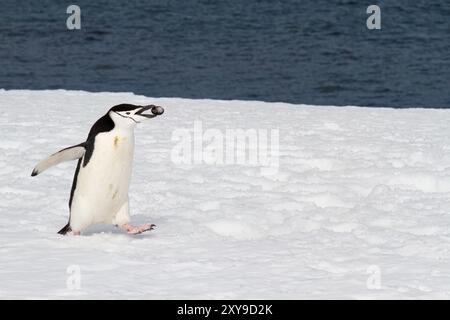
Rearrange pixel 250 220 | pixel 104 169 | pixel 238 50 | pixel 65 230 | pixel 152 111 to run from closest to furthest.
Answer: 1. pixel 152 111
2. pixel 104 169
3. pixel 65 230
4. pixel 250 220
5. pixel 238 50

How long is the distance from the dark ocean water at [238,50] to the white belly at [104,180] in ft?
74.5

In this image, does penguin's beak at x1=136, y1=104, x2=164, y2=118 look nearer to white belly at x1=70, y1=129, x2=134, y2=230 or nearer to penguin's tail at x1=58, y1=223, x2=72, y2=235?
white belly at x1=70, y1=129, x2=134, y2=230

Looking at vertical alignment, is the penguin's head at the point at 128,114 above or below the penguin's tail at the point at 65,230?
above

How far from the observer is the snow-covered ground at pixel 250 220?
20.1 ft

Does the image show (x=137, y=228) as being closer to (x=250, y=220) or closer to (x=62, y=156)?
(x=62, y=156)

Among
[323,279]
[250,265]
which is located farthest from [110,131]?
[323,279]

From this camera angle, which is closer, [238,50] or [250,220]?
[250,220]

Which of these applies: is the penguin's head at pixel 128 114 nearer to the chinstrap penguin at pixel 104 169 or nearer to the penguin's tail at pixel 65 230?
the chinstrap penguin at pixel 104 169

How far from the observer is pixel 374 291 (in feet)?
19.7

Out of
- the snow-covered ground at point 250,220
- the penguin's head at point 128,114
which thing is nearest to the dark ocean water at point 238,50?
the snow-covered ground at point 250,220

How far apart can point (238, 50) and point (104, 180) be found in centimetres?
3587

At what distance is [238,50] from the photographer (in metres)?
42.6

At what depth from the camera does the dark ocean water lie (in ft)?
107

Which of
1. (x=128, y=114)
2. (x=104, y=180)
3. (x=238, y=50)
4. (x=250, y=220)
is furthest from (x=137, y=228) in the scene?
(x=238, y=50)
